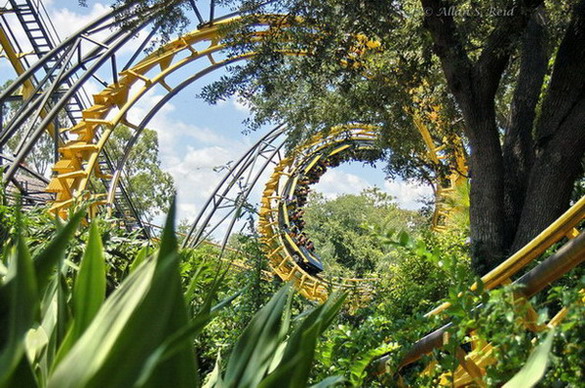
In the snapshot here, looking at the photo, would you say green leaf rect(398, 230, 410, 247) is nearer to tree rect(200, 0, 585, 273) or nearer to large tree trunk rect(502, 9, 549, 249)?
tree rect(200, 0, 585, 273)

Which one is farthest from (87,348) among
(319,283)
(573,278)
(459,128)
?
(319,283)

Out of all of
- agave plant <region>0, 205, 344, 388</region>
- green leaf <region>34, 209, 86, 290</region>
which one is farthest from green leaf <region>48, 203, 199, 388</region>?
green leaf <region>34, 209, 86, 290</region>

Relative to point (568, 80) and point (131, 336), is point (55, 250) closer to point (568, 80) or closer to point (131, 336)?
point (131, 336)

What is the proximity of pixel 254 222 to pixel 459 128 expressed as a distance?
17.4ft

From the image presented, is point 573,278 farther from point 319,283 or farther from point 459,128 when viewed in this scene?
point 319,283

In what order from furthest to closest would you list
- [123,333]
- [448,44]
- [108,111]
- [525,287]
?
1. [108,111]
2. [448,44]
3. [525,287]
4. [123,333]

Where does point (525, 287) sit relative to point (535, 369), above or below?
above

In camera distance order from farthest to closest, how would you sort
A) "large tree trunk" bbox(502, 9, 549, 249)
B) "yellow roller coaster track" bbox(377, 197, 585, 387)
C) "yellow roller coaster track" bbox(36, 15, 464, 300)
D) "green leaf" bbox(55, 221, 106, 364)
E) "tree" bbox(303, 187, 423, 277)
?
"tree" bbox(303, 187, 423, 277)
"yellow roller coaster track" bbox(36, 15, 464, 300)
"large tree trunk" bbox(502, 9, 549, 249)
"yellow roller coaster track" bbox(377, 197, 585, 387)
"green leaf" bbox(55, 221, 106, 364)

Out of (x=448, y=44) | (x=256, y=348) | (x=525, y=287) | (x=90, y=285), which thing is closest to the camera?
(x=90, y=285)

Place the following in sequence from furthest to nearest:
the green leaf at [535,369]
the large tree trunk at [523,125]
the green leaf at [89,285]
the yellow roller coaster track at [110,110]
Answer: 1. the yellow roller coaster track at [110,110]
2. the large tree trunk at [523,125]
3. the green leaf at [89,285]
4. the green leaf at [535,369]

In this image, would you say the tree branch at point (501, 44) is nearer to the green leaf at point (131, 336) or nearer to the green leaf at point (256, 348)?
the green leaf at point (256, 348)

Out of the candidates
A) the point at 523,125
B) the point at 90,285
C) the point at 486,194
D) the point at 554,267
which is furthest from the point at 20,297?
the point at 523,125

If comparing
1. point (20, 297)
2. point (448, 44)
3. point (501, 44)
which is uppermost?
point (448, 44)

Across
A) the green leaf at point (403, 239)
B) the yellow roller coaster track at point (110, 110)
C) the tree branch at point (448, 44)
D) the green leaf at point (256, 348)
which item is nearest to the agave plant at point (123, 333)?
the green leaf at point (256, 348)
